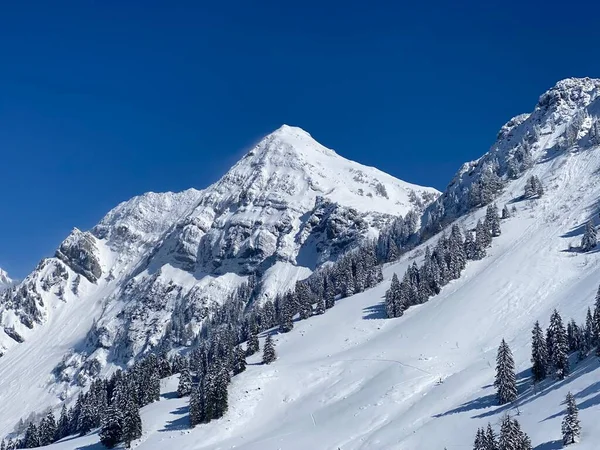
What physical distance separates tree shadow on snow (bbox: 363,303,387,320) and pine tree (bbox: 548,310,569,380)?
57029 mm

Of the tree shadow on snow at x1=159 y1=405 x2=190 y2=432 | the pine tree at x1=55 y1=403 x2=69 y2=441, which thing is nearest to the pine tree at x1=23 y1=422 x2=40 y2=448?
the pine tree at x1=55 y1=403 x2=69 y2=441

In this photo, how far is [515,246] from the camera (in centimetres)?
13825

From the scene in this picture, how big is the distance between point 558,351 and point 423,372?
24.8 m

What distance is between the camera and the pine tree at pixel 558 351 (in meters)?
66.6

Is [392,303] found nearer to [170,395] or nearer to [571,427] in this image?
[170,395]

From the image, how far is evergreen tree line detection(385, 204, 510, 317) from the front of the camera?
12671 cm

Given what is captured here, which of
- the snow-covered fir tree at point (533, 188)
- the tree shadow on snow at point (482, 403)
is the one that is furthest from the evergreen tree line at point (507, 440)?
the snow-covered fir tree at point (533, 188)

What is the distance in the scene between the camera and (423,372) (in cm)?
8856

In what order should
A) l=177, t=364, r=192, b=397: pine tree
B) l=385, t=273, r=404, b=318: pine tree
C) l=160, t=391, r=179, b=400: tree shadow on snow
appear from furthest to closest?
l=385, t=273, r=404, b=318: pine tree
l=160, t=391, r=179, b=400: tree shadow on snow
l=177, t=364, r=192, b=397: pine tree

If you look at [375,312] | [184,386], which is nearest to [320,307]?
[375,312]

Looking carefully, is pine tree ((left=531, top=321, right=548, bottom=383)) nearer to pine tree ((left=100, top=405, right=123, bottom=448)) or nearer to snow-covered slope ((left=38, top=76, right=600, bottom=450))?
snow-covered slope ((left=38, top=76, right=600, bottom=450))

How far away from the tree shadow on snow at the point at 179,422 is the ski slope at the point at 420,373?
0.89 ft

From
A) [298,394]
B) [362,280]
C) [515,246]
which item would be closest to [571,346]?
[298,394]

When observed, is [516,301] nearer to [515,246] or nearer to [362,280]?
[515,246]
